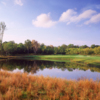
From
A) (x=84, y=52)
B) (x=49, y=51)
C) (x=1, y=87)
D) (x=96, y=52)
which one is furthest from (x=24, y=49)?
(x=1, y=87)

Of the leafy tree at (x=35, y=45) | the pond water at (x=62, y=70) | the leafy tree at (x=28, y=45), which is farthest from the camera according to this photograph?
the leafy tree at (x=35, y=45)

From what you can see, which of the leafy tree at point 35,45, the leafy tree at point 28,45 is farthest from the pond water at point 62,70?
the leafy tree at point 35,45

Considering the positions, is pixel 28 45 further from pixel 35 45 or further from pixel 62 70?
pixel 62 70

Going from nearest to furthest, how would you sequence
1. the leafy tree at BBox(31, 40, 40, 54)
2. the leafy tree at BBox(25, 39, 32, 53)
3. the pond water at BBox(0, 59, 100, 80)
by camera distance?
the pond water at BBox(0, 59, 100, 80), the leafy tree at BBox(25, 39, 32, 53), the leafy tree at BBox(31, 40, 40, 54)

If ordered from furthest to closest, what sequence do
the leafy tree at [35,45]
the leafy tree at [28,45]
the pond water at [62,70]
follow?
the leafy tree at [35,45] → the leafy tree at [28,45] → the pond water at [62,70]

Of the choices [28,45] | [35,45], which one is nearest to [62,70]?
[35,45]

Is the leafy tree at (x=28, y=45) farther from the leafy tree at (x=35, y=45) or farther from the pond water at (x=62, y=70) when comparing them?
the pond water at (x=62, y=70)

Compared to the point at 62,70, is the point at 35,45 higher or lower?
higher

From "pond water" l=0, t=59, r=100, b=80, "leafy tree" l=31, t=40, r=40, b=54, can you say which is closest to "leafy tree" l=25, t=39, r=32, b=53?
"leafy tree" l=31, t=40, r=40, b=54

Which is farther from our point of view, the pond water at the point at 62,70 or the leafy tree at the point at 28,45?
the leafy tree at the point at 28,45

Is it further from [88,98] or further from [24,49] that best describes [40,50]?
[88,98]

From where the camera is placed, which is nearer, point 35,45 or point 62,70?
point 62,70

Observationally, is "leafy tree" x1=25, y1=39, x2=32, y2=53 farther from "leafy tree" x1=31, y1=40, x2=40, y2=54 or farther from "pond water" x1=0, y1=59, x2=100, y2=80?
"pond water" x1=0, y1=59, x2=100, y2=80

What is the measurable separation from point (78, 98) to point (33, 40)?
89.0m
